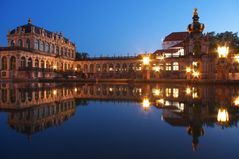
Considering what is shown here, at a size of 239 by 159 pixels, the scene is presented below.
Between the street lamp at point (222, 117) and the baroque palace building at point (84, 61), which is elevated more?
the baroque palace building at point (84, 61)

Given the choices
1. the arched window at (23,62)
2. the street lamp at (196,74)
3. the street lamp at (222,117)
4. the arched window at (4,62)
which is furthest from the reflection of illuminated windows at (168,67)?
the street lamp at (222,117)

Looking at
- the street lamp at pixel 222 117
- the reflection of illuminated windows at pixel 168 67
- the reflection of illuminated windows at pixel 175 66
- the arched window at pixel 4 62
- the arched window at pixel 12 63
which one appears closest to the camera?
the street lamp at pixel 222 117

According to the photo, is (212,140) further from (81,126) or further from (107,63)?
(107,63)

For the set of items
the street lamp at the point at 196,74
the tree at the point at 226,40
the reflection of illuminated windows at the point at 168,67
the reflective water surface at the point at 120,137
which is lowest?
the reflective water surface at the point at 120,137

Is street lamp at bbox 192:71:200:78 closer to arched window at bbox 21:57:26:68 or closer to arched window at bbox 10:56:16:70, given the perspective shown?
arched window at bbox 21:57:26:68

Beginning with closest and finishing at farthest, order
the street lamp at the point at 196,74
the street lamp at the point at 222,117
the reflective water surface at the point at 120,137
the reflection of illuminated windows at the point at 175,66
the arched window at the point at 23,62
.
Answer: the reflective water surface at the point at 120,137, the street lamp at the point at 222,117, the street lamp at the point at 196,74, the arched window at the point at 23,62, the reflection of illuminated windows at the point at 175,66

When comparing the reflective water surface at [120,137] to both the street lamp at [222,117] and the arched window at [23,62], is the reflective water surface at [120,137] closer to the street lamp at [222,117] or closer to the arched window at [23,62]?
the street lamp at [222,117]

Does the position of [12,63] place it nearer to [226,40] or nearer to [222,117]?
[226,40]

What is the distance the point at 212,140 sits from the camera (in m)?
4.98

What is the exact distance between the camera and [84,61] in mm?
85750

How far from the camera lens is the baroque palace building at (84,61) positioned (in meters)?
45.0

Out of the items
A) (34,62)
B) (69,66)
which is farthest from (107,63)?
(34,62)

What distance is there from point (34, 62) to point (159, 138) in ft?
206

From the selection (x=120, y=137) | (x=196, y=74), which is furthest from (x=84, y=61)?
(x=120, y=137)
